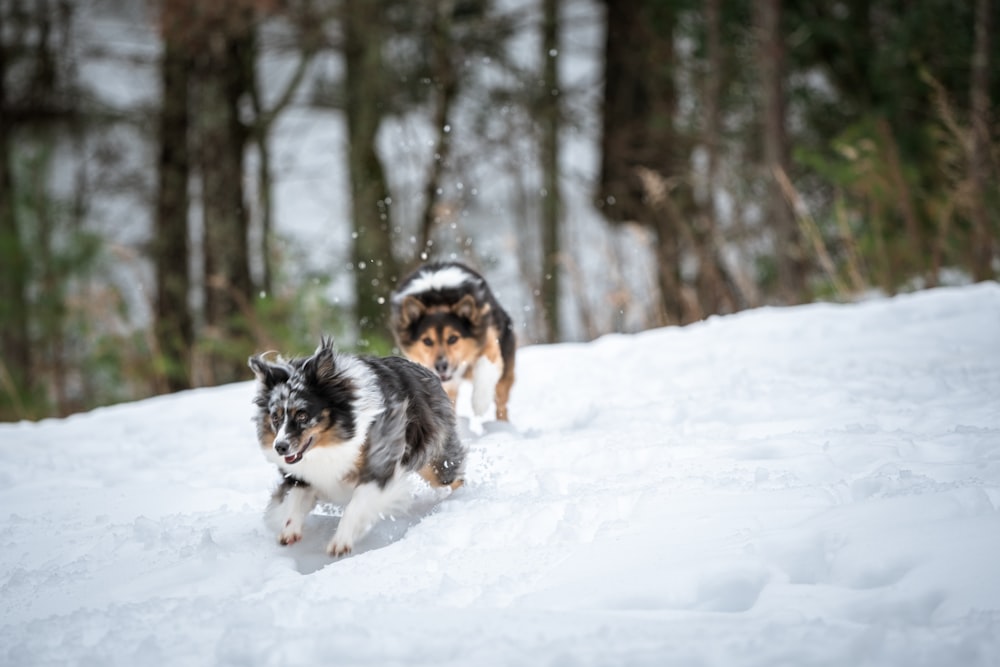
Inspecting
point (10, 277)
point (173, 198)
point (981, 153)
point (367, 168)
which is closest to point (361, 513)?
point (981, 153)

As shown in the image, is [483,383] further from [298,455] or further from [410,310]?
[298,455]

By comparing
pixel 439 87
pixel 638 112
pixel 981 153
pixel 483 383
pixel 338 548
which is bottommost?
pixel 338 548

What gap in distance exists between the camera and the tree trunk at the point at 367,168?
10.6 meters

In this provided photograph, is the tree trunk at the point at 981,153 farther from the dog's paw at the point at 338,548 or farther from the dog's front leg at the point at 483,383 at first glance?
the dog's paw at the point at 338,548

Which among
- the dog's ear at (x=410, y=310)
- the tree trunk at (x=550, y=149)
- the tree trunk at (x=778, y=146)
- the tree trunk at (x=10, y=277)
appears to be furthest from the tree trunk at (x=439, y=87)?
the dog's ear at (x=410, y=310)

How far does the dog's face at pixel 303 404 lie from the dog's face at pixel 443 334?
1.76m

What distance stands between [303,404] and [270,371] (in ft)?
0.87

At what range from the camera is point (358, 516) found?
3.69 meters

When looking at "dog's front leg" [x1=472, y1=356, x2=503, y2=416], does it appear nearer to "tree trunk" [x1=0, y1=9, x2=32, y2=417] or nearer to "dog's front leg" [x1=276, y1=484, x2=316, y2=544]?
"dog's front leg" [x1=276, y1=484, x2=316, y2=544]

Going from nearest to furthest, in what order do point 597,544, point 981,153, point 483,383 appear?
point 597,544
point 483,383
point 981,153

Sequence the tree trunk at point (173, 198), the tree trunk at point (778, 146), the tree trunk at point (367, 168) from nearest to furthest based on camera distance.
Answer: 1. the tree trunk at point (778, 146)
2. the tree trunk at point (367, 168)
3. the tree trunk at point (173, 198)

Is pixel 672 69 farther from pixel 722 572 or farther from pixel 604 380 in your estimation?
pixel 722 572

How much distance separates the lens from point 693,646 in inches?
102

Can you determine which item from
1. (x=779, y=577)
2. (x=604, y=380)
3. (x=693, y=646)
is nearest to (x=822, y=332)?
(x=604, y=380)
